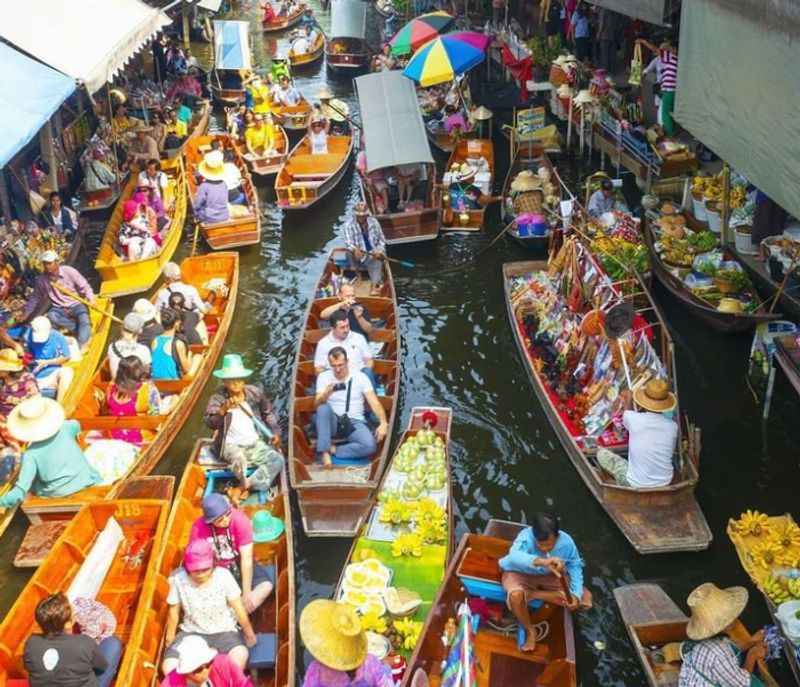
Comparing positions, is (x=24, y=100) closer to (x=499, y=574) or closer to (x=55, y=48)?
(x=55, y=48)

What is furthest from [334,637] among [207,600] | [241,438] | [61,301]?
[61,301]

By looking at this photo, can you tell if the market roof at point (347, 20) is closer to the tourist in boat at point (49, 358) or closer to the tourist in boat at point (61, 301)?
the tourist in boat at point (61, 301)

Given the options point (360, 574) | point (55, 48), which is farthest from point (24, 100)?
point (360, 574)

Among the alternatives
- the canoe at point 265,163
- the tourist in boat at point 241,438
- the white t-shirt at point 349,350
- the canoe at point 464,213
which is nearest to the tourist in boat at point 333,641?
the tourist in boat at point 241,438

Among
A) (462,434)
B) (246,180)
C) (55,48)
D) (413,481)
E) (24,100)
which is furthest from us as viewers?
(246,180)

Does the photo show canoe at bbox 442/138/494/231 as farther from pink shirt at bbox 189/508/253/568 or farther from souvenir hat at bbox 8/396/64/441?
pink shirt at bbox 189/508/253/568

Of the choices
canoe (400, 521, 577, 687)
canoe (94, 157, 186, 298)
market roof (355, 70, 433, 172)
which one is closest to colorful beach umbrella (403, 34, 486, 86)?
market roof (355, 70, 433, 172)
